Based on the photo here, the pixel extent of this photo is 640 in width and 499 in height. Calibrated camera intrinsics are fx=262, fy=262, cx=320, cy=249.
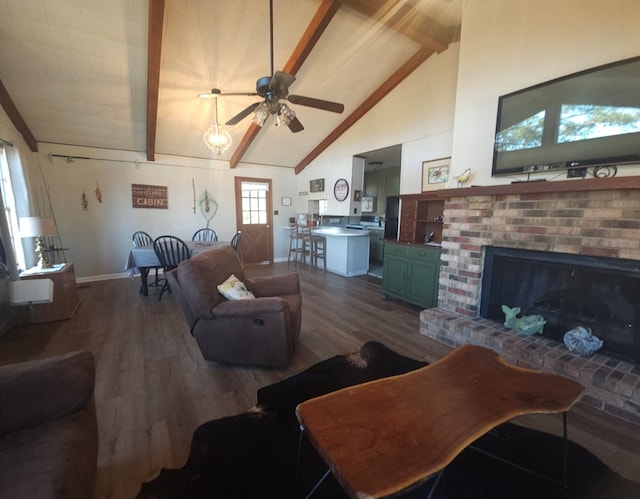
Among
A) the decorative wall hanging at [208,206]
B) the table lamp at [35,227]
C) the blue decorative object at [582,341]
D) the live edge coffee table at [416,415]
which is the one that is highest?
the decorative wall hanging at [208,206]

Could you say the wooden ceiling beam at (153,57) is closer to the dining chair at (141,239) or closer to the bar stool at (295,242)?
the dining chair at (141,239)

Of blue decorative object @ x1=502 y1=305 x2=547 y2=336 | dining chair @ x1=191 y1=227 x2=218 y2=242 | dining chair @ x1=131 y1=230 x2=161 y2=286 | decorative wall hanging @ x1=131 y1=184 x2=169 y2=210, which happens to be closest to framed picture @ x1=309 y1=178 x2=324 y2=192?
dining chair @ x1=191 y1=227 x2=218 y2=242

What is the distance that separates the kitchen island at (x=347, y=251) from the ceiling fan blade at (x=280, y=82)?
117 inches

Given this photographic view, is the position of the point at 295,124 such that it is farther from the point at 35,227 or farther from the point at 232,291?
the point at 35,227

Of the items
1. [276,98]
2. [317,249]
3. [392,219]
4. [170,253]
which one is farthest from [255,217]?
[276,98]

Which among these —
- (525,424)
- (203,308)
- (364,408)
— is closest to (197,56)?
(203,308)

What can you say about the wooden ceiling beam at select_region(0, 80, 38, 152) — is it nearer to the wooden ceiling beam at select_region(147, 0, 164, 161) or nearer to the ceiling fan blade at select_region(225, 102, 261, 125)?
the wooden ceiling beam at select_region(147, 0, 164, 161)

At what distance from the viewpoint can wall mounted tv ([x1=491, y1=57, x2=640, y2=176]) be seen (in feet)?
5.86

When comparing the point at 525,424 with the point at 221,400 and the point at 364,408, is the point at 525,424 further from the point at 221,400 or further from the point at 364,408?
the point at 221,400

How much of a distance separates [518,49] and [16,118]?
6.17m

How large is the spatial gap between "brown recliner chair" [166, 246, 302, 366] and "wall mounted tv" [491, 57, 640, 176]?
2.43 m

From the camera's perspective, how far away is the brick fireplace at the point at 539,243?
180cm

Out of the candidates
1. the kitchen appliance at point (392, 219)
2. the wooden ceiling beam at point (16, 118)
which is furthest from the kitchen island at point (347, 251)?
the wooden ceiling beam at point (16, 118)

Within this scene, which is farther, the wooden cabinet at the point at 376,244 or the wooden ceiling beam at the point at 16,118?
the wooden cabinet at the point at 376,244
